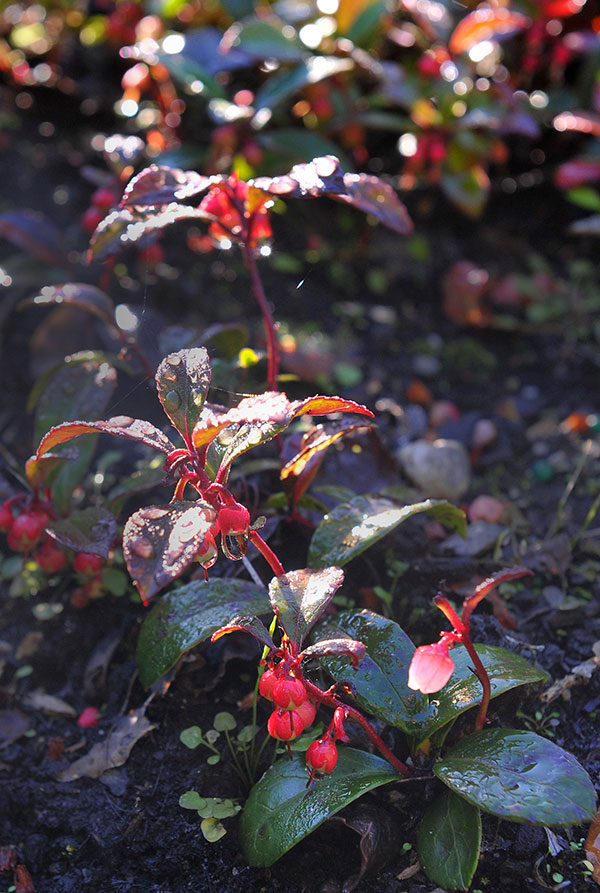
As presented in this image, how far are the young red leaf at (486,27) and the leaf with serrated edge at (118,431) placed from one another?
1904 mm

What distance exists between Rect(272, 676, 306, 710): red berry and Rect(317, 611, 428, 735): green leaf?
0.58 ft

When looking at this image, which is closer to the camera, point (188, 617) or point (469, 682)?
point (469, 682)

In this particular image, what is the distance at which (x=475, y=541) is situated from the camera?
1680mm

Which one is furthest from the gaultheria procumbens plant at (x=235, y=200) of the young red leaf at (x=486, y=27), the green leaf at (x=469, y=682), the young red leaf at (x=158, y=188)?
the young red leaf at (x=486, y=27)

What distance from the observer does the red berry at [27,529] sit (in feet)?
4.48

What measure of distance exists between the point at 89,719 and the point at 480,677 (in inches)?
30.7

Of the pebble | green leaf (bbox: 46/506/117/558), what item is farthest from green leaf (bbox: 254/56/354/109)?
green leaf (bbox: 46/506/117/558)

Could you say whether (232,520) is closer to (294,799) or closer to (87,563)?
(294,799)

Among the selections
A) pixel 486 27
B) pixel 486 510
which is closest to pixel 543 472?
pixel 486 510

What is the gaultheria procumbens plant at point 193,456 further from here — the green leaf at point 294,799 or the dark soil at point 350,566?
the dark soil at point 350,566

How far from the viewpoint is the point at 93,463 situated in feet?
6.30

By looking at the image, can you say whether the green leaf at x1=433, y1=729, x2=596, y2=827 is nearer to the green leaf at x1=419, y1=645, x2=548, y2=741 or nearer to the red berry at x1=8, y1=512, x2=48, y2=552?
the green leaf at x1=419, y1=645, x2=548, y2=741

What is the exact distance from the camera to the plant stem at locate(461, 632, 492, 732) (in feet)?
3.28

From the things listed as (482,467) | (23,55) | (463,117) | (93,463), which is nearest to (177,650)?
(93,463)
